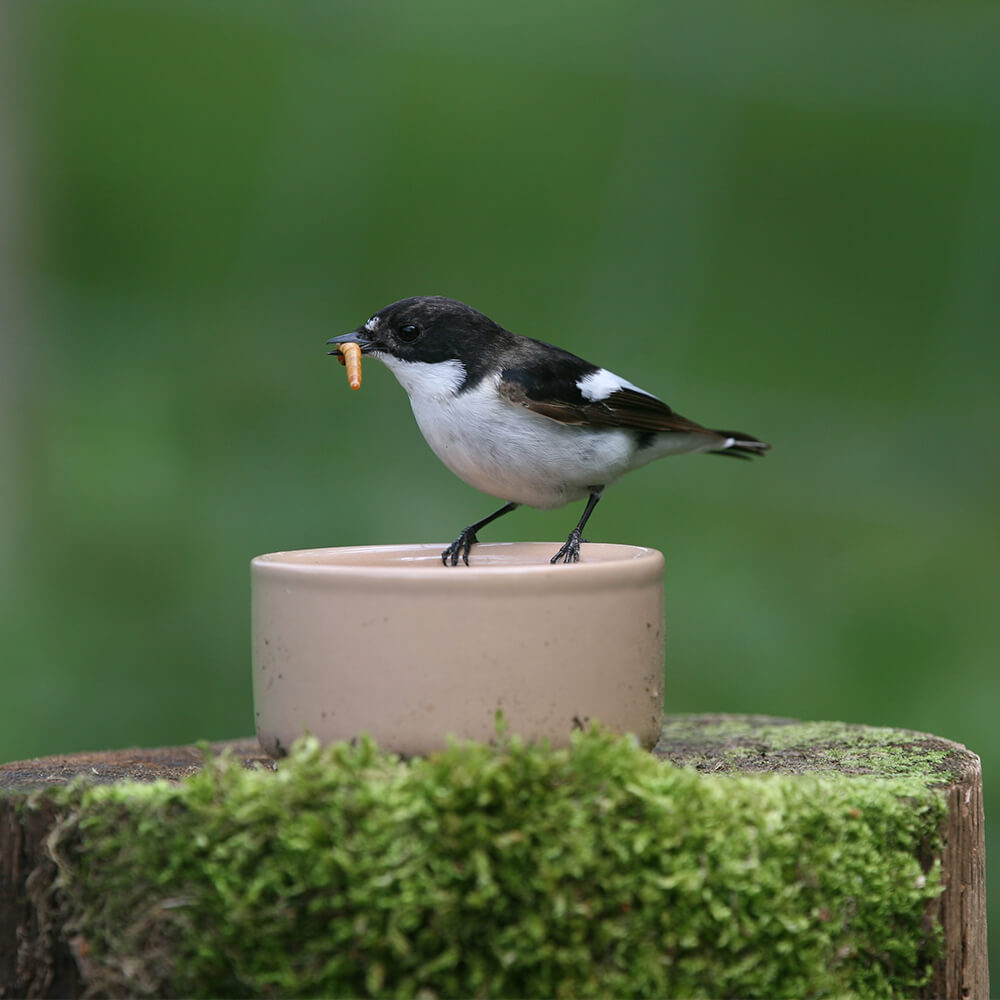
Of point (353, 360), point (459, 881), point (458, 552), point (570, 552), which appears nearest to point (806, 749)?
point (570, 552)

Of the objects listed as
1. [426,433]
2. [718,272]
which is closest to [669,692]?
[718,272]

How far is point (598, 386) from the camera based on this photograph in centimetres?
366

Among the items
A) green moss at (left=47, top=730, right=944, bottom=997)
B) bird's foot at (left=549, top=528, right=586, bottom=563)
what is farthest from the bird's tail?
green moss at (left=47, top=730, right=944, bottom=997)

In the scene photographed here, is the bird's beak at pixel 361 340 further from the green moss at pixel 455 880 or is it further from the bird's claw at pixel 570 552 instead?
the green moss at pixel 455 880

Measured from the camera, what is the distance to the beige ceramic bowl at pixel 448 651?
2490 millimetres

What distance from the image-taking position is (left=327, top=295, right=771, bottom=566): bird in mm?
3465

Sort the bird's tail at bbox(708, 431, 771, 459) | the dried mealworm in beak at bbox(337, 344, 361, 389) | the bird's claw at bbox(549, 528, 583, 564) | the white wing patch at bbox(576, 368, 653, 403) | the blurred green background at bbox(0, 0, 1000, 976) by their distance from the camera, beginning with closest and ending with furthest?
the bird's claw at bbox(549, 528, 583, 564), the dried mealworm in beak at bbox(337, 344, 361, 389), the white wing patch at bbox(576, 368, 653, 403), the bird's tail at bbox(708, 431, 771, 459), the blurred green background at bbox(0, 0, 1000, 976)

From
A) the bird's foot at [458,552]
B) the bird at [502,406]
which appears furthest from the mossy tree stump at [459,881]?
the bird at [502,406]

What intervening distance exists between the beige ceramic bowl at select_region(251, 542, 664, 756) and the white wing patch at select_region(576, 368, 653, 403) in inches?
40.2

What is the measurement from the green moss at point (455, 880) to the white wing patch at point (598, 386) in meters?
1.43

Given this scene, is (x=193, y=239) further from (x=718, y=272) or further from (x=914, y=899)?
(x=914, y=899)

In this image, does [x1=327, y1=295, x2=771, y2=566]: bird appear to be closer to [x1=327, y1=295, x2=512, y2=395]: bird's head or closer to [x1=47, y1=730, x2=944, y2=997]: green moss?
[x1=327, y1=295, x2=512, y2=395]: bird's head

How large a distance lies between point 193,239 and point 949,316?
5.74m

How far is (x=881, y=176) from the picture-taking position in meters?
9.40
